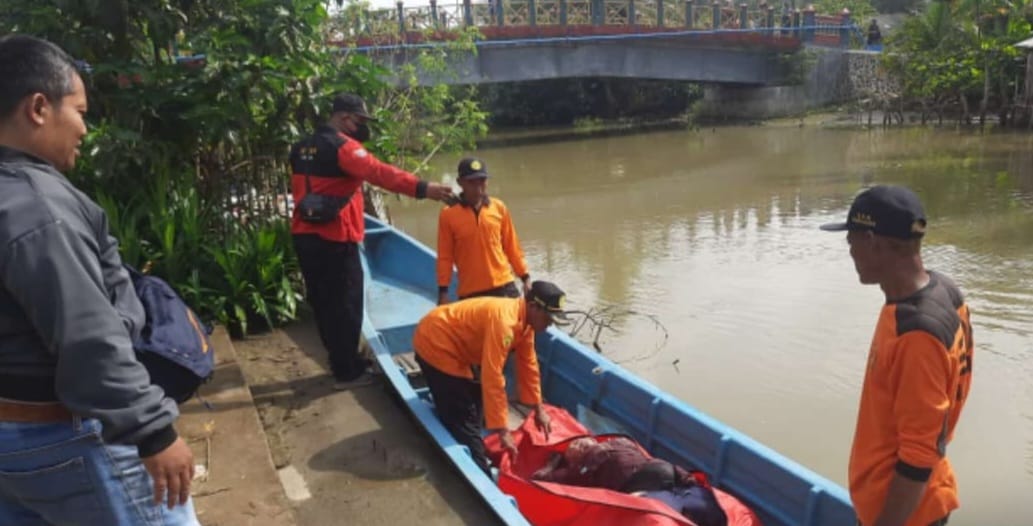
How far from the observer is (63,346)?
4.91 ft

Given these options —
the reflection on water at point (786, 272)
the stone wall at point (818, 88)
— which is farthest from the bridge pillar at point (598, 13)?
the stone wall at point (818, 88)

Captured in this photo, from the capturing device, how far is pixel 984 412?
17.0 ft

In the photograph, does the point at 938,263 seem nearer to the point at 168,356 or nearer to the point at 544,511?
the point at 544,511

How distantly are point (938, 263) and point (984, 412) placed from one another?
3.63 meters

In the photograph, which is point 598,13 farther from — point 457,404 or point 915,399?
point 915,399

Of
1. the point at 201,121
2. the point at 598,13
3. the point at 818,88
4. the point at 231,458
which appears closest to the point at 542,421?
the point at 231,458

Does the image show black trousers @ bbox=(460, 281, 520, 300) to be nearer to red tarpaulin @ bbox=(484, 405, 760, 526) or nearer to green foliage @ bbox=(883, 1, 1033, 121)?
red tarpaulin @ bbox=(484, 405, 760, 526)

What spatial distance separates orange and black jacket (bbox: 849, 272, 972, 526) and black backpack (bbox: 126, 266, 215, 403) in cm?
170

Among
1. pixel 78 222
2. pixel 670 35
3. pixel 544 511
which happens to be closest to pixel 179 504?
pixel 78 222

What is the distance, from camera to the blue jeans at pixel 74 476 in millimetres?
1635

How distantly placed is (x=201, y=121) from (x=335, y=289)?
1.89 metres

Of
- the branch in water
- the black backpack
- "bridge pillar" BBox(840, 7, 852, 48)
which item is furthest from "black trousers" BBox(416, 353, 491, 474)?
"bridge pillar" BBox(840, 7, 852, 48)

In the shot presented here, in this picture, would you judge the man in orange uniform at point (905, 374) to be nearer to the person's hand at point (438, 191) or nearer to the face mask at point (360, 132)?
the person's hand at point (438, 191)

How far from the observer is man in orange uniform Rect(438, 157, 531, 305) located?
4.68 metres
